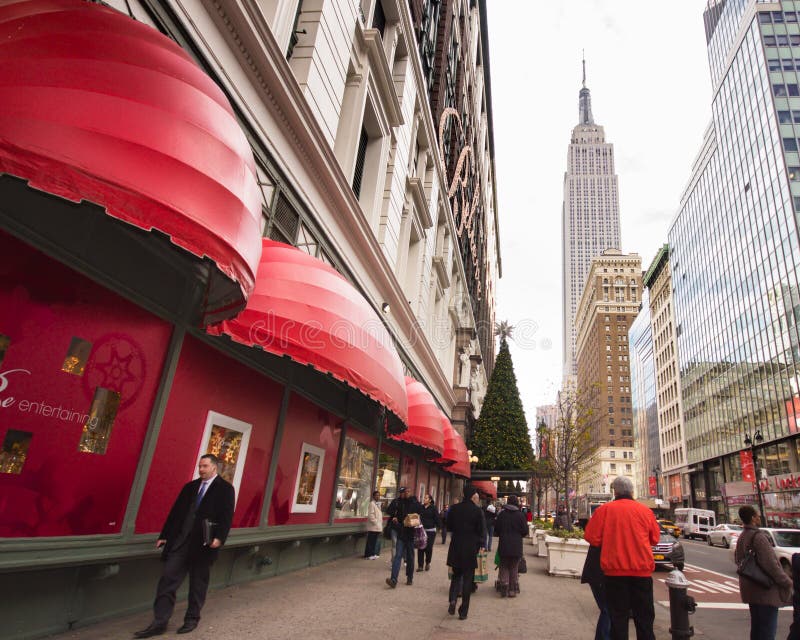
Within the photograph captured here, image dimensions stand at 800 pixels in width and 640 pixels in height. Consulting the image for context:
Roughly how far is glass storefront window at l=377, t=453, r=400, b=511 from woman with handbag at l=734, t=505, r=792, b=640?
428 inches

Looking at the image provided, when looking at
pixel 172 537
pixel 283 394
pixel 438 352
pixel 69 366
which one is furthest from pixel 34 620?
pixel 438 352

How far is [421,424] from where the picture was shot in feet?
45.3

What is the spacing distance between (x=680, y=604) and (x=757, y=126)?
2769 inches

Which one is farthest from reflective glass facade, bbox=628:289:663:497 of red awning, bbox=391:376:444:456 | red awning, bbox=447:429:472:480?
red awning, bbox=391:376:444:456

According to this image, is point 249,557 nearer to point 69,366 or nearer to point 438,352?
point 69,366

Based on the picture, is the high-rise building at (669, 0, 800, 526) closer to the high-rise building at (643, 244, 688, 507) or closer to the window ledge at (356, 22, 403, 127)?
the high-rise building at (643, 244, 688, 507)

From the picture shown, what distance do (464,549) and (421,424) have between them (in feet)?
20.9

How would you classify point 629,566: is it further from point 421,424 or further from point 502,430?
point 502,430

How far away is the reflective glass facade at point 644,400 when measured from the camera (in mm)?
99312

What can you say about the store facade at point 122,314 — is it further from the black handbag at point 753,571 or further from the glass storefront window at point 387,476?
the glass storefront window at point 387,476

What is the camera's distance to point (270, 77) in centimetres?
833

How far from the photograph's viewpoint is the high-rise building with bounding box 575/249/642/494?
127188mm

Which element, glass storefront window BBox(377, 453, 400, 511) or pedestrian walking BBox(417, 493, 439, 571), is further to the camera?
glass storefront window BBox(377, 453, 400, 511)

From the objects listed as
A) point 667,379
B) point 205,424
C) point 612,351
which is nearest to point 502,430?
point 205,424
